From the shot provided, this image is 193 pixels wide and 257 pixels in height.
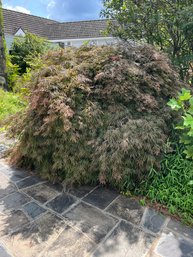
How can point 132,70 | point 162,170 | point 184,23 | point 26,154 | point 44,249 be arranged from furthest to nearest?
point 184,23
point 26,154
point 132,70
point 162,170
point 44,249

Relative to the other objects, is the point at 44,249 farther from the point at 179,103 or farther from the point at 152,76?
the point at 152,76

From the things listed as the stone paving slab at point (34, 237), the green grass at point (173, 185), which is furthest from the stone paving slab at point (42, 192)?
the green grass at point (173, 185)

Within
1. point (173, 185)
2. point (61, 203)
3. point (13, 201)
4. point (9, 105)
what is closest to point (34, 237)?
point (61, 203)

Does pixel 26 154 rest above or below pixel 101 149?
below

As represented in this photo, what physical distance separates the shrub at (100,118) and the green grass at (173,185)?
0.14m

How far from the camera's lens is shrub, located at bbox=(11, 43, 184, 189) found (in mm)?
2229

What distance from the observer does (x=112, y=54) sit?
2.77 metres

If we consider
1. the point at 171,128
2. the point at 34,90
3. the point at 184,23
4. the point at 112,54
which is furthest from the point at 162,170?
the point at 184,23

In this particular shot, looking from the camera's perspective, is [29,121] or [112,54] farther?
[112,54]

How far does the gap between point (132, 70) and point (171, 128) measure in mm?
900

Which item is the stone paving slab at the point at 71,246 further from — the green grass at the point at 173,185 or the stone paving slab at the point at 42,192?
the green grass at the point at 173,185

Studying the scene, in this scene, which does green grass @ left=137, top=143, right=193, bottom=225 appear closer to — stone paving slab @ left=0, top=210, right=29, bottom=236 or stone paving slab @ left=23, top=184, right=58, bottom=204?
stone paving slab @ left=23, top=184, right=58, bottom=204

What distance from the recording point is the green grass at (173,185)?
2.03 meters

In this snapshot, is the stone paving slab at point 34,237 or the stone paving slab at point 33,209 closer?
the stone paving slab at point 34,237
